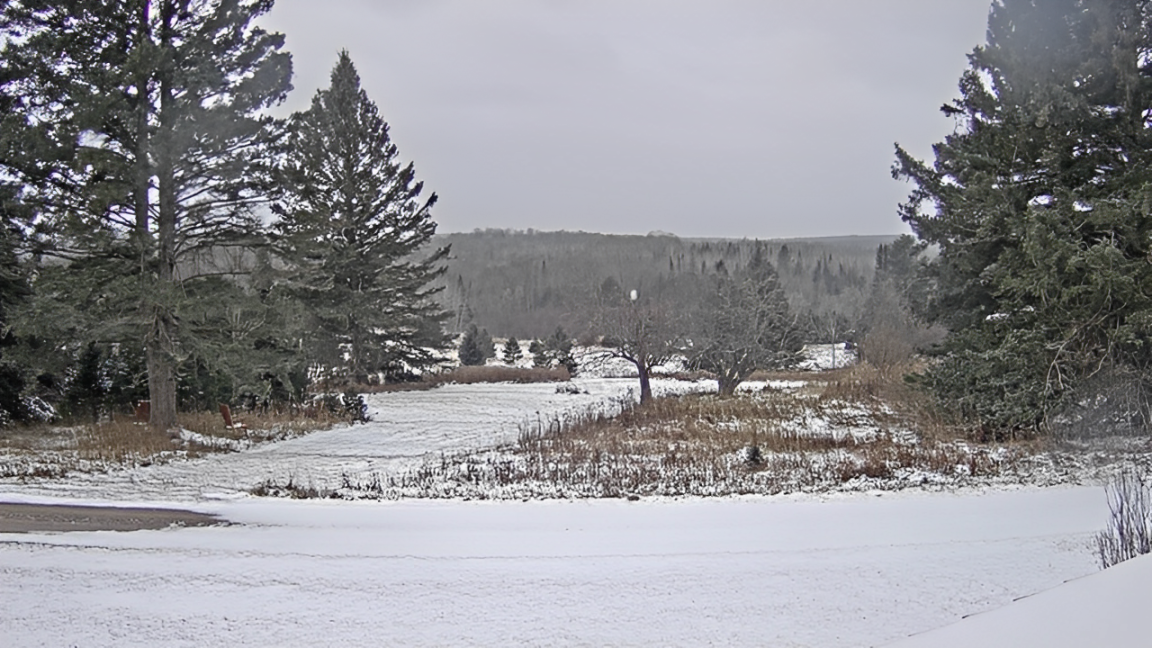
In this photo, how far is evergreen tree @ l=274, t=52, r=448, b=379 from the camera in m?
29.4

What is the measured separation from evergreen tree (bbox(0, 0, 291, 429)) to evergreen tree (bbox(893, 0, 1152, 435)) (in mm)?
14167

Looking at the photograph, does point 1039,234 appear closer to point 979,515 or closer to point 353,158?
point 979,515

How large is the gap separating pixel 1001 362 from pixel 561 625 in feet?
31.4

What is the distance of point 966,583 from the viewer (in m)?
6.16

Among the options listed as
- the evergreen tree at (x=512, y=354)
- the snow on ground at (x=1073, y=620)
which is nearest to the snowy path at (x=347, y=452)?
the snow on ground at (x=1073, y=620)

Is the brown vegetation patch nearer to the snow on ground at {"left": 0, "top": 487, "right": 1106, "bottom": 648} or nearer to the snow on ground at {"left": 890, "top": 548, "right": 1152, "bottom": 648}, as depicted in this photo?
the snow on ground at {"left": 0, "top": 487, "right": 1106, "bottom": 648}

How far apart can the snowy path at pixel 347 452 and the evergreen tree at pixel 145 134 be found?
2.74m

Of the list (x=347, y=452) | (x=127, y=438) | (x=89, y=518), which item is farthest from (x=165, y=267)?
(x=89, y=518)

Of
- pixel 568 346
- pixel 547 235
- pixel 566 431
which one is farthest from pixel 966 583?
pixel 547 235

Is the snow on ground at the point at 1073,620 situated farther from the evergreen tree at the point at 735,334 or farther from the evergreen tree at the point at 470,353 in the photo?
the evergreen tree at the point at 470,353

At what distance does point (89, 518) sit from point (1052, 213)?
44.8 feet

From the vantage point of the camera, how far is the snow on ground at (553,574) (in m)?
5.44

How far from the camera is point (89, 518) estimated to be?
832 centimetres

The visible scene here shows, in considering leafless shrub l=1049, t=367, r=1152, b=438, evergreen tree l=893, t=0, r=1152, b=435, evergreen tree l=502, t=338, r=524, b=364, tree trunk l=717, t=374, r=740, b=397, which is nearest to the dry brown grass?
tree trunk l=717, t=374, r=740, b=397
